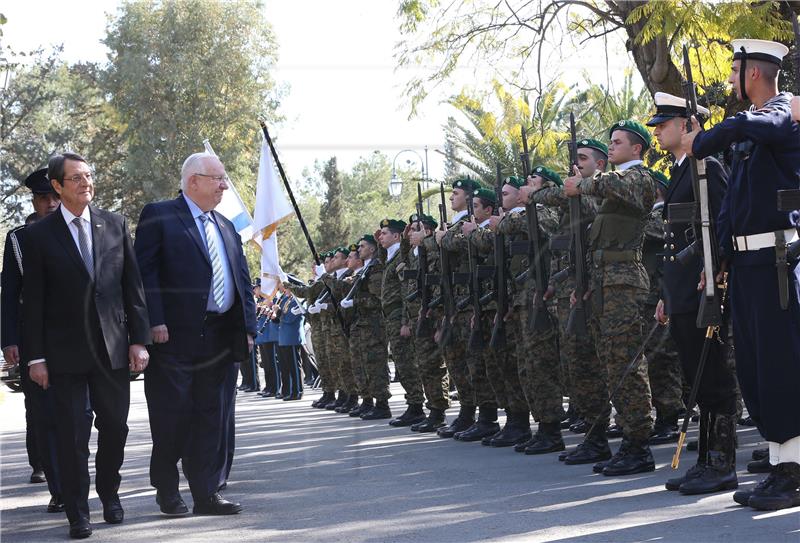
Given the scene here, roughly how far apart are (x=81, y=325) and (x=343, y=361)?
31.5 ft

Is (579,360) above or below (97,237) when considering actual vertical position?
below

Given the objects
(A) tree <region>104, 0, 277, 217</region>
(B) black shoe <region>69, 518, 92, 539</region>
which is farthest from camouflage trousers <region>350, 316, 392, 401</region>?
(A) tree <region>104, 0, 277, 217</region>

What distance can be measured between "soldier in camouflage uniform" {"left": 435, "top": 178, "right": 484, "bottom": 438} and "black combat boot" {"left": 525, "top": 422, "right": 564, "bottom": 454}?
5.46 ft

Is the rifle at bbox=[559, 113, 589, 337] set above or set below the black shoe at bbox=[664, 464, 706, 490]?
above

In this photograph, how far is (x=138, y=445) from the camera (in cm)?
1257

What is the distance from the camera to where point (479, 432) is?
11031 mm

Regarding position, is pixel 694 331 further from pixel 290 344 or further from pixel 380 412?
pixel 290 344

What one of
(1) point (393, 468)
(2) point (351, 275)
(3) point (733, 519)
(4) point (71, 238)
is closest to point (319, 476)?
(1) point (393, 468)

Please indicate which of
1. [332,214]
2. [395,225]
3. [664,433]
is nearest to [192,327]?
[664,433]

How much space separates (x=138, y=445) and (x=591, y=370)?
5413mm

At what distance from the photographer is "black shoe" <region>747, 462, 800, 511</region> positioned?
615 cm

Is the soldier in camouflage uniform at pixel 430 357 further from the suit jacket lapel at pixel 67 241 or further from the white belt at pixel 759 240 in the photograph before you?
the white belt at pixel 759 240

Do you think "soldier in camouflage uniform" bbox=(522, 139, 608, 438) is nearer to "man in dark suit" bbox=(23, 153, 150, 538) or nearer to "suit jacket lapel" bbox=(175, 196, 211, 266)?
"suit jacket lapel" bbox=(175, 196, 211, 266)

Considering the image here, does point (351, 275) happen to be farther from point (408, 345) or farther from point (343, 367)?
point (408, 345)
